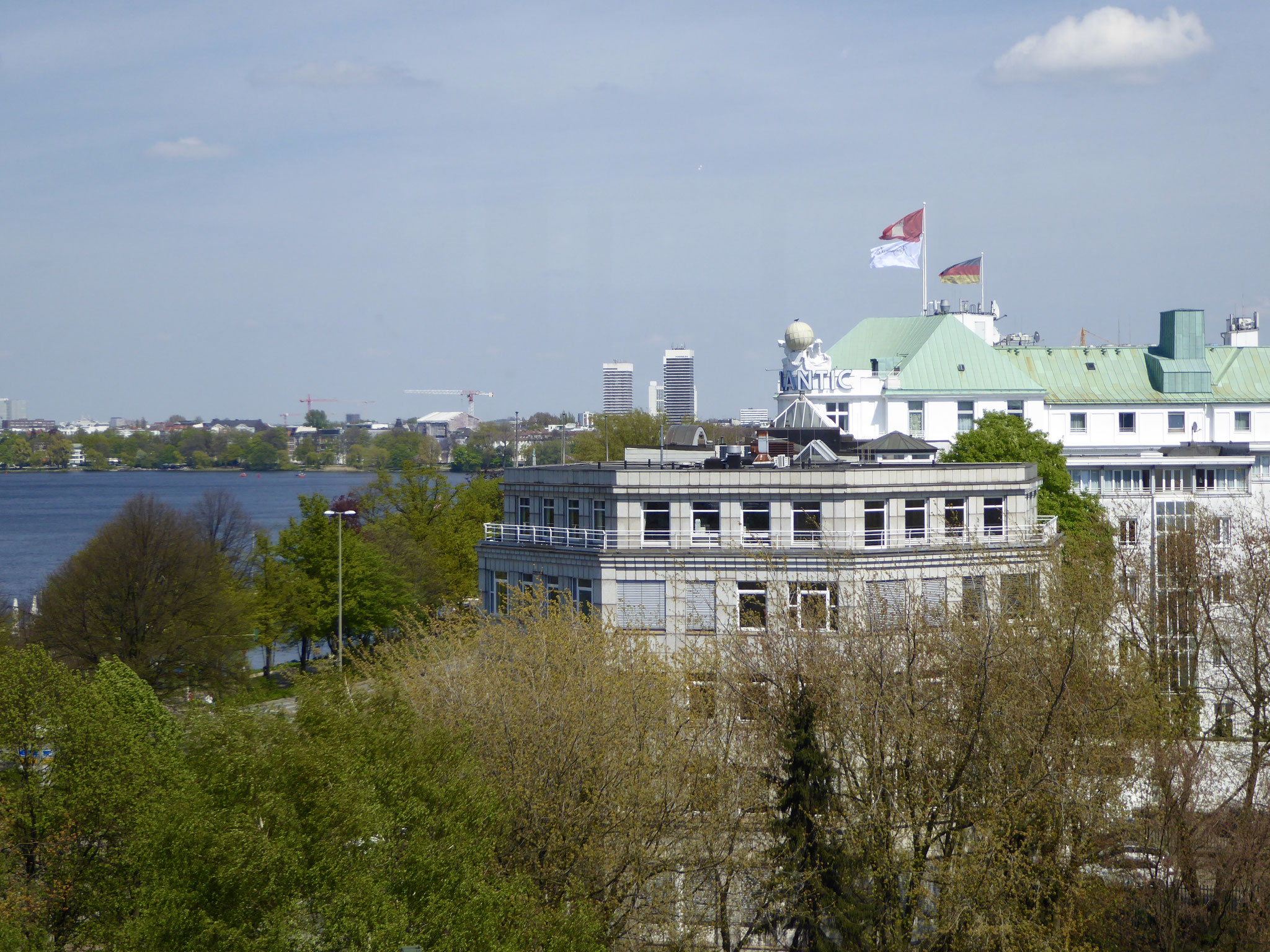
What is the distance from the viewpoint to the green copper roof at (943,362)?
87.8 meters

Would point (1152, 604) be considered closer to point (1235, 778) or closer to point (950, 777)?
point (1235, 778)

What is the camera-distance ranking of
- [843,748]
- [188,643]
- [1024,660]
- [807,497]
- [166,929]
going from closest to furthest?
[166,929] < [843,748] < [1024,660] < [807,497] < [188,643]

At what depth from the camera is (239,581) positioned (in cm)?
6950

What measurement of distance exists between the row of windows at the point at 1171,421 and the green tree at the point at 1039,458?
88.7 feet

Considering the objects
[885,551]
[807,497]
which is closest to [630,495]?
[807,497]

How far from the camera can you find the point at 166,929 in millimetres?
18062

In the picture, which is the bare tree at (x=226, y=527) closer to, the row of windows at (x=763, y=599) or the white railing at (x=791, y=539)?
the white railing at (x=791, y=539)

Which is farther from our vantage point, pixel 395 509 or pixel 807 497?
pixel 395 509

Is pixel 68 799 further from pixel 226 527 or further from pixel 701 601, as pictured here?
pixel 226 527

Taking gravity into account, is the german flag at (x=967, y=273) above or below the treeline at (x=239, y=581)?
above

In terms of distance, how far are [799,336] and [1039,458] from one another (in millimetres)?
29350

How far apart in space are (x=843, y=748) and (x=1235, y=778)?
15.6 meters

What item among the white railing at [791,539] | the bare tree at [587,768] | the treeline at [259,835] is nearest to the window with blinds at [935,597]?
the white railing at [791,539]

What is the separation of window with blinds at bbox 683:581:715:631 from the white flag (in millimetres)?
50291
